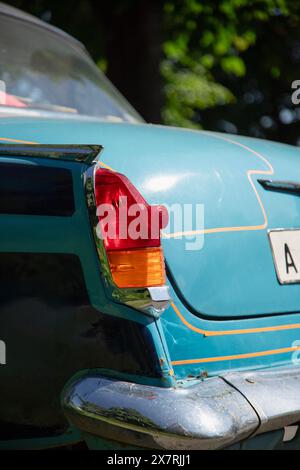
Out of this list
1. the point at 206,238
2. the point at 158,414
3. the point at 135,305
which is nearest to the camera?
the point at 158,414

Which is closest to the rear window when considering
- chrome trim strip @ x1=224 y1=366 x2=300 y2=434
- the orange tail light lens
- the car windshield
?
the orange tail light lens

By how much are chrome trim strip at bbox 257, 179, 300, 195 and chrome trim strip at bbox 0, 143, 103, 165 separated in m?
0.67

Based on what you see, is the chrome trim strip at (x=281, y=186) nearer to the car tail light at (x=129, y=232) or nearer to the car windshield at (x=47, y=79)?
the car tail light at (x=129, y=232)

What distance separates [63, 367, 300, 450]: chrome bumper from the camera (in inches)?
72.9

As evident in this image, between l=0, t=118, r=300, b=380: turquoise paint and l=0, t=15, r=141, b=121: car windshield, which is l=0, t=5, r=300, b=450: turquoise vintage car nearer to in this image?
l=0, t=118, r=300, b=380: turquoise paint

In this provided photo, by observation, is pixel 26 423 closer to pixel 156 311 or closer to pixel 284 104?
pixel 156 311

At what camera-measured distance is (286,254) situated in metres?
2.41

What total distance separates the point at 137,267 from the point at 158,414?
1.38 ft

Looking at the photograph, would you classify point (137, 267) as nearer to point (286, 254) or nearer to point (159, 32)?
point (286, 254)

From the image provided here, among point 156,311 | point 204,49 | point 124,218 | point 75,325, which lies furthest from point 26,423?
point 204,49

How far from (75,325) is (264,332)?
0.67 meters

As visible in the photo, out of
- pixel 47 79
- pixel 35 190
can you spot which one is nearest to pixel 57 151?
pixel 35 190

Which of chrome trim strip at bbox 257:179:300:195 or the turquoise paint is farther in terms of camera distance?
chrome trim strip at bbox 257:179:300:195

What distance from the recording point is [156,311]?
1984 mm
